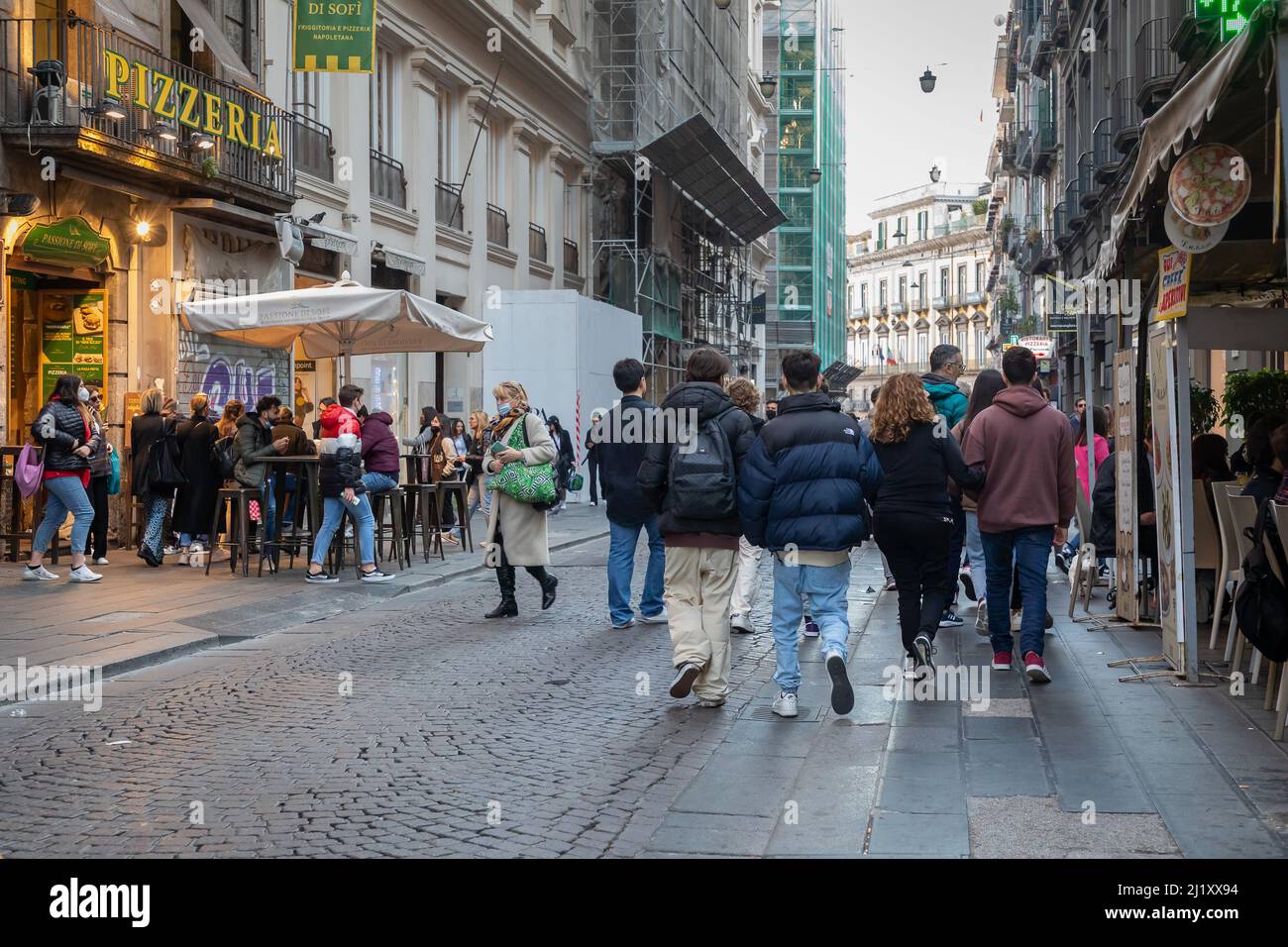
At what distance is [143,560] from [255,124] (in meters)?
5.66

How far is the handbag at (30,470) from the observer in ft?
41.5

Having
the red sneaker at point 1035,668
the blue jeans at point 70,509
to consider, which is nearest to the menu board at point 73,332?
the blue jeans at point 70,509

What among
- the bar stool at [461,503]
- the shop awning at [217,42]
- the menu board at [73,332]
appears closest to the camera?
the menu board at [73,332]

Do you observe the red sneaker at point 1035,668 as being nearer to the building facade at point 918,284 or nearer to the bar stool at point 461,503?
the bar stool at point 461,503

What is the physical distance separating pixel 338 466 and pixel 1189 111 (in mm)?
8697

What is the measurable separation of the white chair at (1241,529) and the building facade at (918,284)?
84868 millimetres

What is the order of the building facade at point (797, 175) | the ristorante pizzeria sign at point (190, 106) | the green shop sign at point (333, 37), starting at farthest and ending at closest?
1. the building facade at point (797, 175)
2. the green shop sign at point (333, 37)
3. the ristorante pizzeria sign at point (190, 106)

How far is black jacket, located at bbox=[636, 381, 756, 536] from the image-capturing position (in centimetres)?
759

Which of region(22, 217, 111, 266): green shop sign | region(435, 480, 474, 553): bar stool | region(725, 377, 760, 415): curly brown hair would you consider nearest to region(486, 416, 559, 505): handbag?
region(725, 377, 760, 415): curly brown hair

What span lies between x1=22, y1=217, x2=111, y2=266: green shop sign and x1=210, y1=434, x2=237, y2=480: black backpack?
272 centimetres

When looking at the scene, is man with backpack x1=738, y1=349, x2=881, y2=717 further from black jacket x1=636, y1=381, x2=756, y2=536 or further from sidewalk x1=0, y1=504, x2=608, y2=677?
sidewalk x1=0, y1=504, x2=608, y2=677
